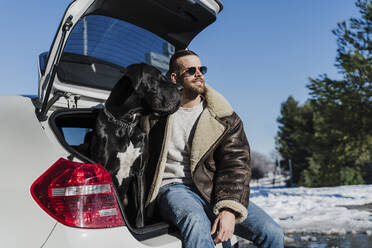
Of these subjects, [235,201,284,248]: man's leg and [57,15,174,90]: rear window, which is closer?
[235,201,284,248]: man's leg

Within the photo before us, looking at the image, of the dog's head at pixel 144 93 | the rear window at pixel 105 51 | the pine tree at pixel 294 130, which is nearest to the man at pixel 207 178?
the dog's head at pixel 144 93

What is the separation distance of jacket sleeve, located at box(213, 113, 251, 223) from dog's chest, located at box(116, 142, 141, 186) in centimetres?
74

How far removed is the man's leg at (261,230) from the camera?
88.7 inches

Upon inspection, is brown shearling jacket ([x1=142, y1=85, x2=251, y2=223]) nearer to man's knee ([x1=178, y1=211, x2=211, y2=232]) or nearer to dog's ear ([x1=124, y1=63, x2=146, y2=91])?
man's knee ([x1=178, y1=211, x2=211, y2=232])

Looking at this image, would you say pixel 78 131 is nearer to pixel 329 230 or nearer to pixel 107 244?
pixel 107 244

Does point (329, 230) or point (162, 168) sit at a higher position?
point (162, 168)

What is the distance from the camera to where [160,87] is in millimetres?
2900

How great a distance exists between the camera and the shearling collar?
2.42m

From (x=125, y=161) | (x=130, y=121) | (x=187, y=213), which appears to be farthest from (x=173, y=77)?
(x=187, y=213)

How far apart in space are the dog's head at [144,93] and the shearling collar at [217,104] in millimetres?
350

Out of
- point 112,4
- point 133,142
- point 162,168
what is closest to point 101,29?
point 112,4

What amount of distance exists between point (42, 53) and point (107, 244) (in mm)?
2054

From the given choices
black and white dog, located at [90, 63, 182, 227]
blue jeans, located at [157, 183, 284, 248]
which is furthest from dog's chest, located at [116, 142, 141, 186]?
blue jeans, located at [157, 183, 284, 248]

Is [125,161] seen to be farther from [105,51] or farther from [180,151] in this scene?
[105,51]
